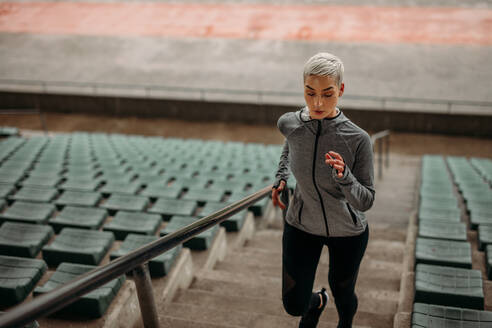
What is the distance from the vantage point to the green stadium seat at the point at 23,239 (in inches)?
126

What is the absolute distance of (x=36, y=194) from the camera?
468 cm

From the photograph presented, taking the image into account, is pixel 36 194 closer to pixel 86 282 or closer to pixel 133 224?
pixel 133 224

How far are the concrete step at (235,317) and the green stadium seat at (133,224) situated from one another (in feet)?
3.90

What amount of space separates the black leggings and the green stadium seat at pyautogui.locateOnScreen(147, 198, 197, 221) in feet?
7.93

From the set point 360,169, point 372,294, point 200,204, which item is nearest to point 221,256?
point 200,204

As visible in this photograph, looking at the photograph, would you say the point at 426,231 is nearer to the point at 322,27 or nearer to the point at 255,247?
the point at 255,247

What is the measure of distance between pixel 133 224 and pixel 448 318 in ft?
9.19

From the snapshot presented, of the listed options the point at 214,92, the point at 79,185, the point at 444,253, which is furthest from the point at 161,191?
the point at 214,92

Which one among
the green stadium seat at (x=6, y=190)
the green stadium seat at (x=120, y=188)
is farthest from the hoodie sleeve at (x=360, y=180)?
the green stadium seat at (x=6, y=190)

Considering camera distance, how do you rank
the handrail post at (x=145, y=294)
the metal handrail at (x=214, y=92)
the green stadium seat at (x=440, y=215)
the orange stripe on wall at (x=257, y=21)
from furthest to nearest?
1. the orange stripe on wall at (x=257, y=21)
2. the metal handrail at (x=214, y=92)
3. the green stadium seat at (x=440, y=215)
4. the handrail post at (x=145, y=294)

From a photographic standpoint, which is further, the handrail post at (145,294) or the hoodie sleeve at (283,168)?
the hoodie sleeve at (283,168)

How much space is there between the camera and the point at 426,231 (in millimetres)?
3549

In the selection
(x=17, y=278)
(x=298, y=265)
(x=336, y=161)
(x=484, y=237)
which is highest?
(x=336, y=161)

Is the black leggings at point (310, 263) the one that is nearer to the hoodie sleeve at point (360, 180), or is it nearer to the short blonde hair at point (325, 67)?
the hoodie sleeve at point (360, 180)
